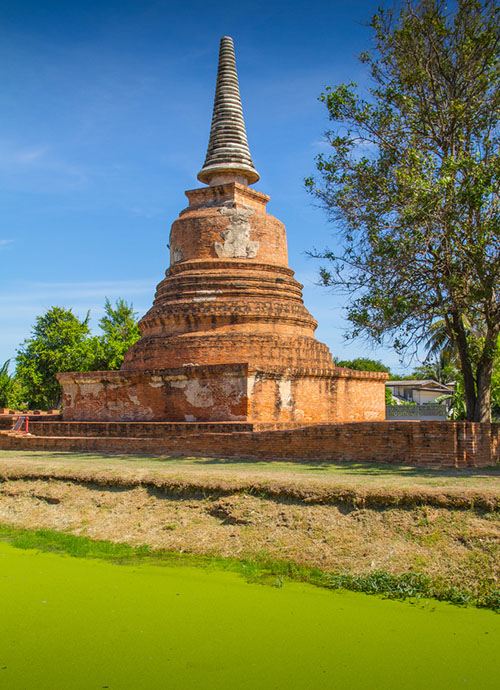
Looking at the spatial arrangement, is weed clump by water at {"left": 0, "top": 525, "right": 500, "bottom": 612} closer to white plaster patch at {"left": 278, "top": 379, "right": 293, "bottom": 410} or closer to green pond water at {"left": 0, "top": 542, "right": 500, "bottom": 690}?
green pond water at {"left": 0, "top": 542, "right": 500, "bottom": 690}

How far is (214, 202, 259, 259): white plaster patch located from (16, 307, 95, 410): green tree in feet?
53.4

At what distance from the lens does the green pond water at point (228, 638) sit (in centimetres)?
371

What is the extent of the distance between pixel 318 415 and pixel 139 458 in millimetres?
4876

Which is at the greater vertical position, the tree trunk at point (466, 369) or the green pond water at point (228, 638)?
the tree trunk at point (466, 369)

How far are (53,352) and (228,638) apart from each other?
28853 mm

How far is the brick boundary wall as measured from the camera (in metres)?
9.32

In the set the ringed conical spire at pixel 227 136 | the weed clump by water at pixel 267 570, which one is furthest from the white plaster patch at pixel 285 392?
the ringed conical spire at pixel 227 136

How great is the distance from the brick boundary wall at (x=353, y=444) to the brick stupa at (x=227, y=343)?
1.64 meters

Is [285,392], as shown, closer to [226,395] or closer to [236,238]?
[226,395]

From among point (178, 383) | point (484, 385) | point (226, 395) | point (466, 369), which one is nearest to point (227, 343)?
point (178, 383)

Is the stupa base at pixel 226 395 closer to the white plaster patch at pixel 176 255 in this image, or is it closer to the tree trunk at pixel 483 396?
the tree trunk at pixel 483 396

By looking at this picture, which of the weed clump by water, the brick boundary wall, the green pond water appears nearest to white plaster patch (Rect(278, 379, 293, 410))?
the brick boundary wall

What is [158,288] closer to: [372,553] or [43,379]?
[372,553]

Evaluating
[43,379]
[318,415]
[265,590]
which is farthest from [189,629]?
[43,379]
